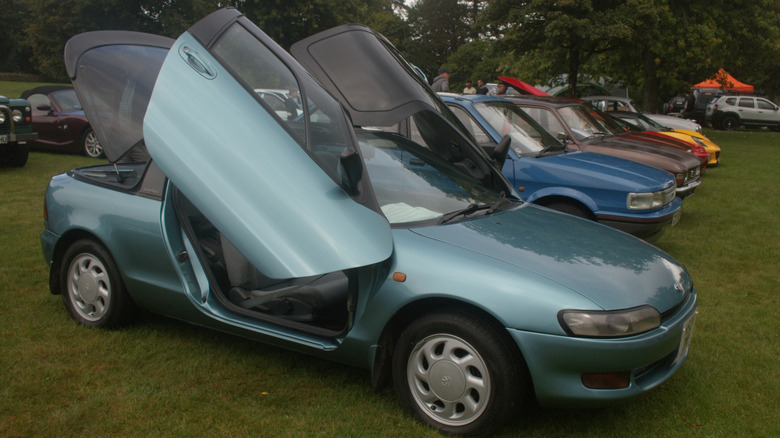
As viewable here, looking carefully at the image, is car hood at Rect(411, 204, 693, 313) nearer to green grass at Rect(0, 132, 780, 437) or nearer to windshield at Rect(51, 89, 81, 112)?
green grass at Rect(0, 132, 780, 437)

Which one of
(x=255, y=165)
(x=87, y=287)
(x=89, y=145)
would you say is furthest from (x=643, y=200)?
(x=89, y=145)

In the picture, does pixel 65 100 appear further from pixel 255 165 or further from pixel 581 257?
pixel 581 257

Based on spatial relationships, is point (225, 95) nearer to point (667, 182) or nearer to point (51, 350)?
point (51, 350)

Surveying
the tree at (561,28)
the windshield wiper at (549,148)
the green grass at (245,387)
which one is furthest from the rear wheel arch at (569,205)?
the tree at (561,28)

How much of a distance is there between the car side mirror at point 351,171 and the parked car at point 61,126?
10998 millimetres

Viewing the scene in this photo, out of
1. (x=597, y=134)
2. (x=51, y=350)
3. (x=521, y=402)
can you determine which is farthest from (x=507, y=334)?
(x=597, y=134)

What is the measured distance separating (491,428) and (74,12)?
33.0 metres

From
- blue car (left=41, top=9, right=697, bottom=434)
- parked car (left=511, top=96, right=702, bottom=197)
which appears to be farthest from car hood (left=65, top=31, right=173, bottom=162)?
parked car (left=511, top=96, right=702, bottom=197)

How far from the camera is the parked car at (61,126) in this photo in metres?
12.4

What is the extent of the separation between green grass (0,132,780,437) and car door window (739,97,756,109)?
90.2ft

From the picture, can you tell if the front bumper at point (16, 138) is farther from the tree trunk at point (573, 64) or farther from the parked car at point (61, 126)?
the tree trunk at point (573, 64)

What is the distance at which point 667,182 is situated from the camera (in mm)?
6293

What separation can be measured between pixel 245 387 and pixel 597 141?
6398mm

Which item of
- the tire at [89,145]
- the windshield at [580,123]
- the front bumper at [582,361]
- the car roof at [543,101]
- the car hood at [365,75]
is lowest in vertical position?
the tire at [89,145]
